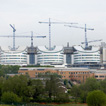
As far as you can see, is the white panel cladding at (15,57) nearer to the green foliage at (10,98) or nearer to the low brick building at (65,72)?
the low brick building at (65,72)

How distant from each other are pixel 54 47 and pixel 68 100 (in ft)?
184

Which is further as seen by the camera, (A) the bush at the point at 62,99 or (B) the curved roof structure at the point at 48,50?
(B) the curved roof structure at the point at 48,50

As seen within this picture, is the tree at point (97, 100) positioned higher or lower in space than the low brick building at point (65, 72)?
lower

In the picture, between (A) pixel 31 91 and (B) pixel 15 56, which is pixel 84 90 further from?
(B) pixel 15 56

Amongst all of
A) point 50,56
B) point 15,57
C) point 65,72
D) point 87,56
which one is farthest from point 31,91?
point 15,57

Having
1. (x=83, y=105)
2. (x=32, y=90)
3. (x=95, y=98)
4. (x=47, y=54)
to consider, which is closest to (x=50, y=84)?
(x=32, y=90)

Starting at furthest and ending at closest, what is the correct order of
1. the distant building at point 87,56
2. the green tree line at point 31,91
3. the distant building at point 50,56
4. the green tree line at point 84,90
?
the distant building at point 50,56
the distant building at point 87,56
the green tree line at point 84,90
the green tree line at point 31,91

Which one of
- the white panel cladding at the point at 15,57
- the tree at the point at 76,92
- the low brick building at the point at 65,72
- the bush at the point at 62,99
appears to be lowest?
the bush at the point at 62,99

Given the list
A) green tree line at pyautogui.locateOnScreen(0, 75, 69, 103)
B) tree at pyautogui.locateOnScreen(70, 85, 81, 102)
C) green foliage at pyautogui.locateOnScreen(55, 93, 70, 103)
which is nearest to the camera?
green tree line at pyautogui.locateOnScreen(0, 75, 69, 103)

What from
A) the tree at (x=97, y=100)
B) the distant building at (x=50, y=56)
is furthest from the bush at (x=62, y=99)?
the distant building at (x=50, y=56)

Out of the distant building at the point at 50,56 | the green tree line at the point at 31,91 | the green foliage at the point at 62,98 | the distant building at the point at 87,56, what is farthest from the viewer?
the distant building at the point at 50,56

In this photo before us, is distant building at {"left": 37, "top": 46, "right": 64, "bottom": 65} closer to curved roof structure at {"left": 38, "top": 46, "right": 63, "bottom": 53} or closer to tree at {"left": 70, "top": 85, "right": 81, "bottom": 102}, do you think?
curved roof structure at {"left": 38, "top": 46, "right": 63, "bottom": 53}

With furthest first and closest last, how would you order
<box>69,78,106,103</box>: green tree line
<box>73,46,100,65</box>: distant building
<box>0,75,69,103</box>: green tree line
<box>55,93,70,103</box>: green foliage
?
<box>73,46,100,65</box>: distant building < <box>69,78,106,103</box>: green tree line < <box>55,93,70,103</box>: green foliage < <box>0,75,69,103</box>: green tree line

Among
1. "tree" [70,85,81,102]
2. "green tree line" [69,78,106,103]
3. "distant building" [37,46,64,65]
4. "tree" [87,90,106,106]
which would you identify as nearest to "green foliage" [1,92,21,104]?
"green tree line" [69,78,106,103]
